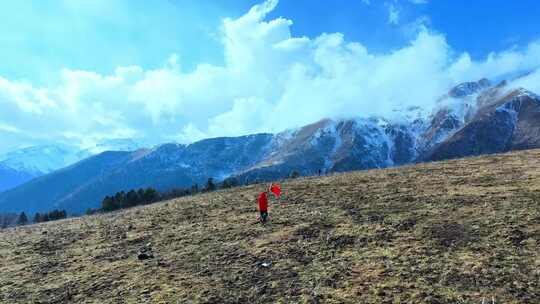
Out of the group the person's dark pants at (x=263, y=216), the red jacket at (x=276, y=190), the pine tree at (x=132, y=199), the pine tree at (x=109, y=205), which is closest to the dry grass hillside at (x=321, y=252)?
the person's dark pants at (x=263, y=216)

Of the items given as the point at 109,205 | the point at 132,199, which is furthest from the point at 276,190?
the point at 132,199

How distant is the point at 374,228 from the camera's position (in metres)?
26.8

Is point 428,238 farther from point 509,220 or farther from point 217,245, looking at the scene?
point 217,245

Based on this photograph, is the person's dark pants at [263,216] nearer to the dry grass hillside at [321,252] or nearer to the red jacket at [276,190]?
the dry grass hillside at [321,252]

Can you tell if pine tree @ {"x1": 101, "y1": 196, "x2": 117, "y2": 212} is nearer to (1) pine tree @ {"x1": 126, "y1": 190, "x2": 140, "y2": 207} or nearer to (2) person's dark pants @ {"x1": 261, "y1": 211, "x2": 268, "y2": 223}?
(1) pine tree @ {"x1": 126, "y1": 190, "x2": 140, "y2": 207}

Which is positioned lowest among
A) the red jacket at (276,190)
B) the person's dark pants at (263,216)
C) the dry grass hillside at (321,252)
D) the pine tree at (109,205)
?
the dry grass hillside at (321,252)

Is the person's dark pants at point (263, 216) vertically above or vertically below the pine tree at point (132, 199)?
below

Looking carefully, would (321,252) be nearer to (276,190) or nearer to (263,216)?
(263,216)

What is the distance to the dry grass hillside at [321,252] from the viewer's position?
19375 mm

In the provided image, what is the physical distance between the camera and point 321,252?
24.1 meters

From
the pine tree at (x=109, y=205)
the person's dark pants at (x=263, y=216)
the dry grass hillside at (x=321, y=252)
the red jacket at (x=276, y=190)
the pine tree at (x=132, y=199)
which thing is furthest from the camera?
the pine tree at (x=132, y=199)

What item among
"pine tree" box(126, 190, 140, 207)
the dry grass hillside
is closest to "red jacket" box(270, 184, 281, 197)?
the dry grass hillside

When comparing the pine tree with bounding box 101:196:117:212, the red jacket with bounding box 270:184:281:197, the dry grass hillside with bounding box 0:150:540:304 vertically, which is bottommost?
the dry grass hillside with bounding box 0:150:540:304

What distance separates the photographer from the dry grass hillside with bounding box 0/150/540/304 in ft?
63.6
